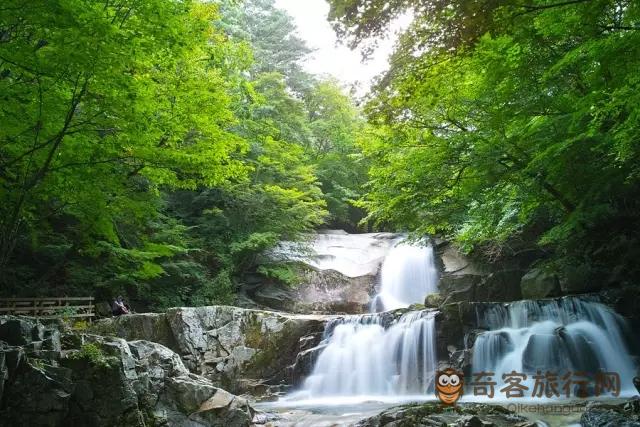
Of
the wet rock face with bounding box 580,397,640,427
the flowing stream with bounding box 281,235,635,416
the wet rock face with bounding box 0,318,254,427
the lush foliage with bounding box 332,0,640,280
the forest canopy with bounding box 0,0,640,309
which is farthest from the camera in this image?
the flowing stream with bounding box 281,235,635,416

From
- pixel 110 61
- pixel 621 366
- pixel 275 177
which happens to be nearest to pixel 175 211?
pixel 275 177

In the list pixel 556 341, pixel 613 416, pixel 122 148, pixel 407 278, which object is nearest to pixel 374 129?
pixel 122 148

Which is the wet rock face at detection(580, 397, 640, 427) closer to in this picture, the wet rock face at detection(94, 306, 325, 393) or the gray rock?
the gray rock

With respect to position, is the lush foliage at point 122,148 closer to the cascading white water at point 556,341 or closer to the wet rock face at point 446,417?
the wet rock face at point 446,417

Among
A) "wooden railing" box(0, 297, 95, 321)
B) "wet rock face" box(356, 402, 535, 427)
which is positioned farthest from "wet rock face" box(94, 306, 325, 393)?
"wet rock face" box(356, 402, 535, 427)

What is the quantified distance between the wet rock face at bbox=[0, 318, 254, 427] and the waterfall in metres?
4.49

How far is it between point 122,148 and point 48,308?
701 cm

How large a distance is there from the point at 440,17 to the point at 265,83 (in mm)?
19058

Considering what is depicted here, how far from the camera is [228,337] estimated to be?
44.1ft

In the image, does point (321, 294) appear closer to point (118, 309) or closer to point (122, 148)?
point (118, 309)

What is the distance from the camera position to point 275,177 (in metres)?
19.8

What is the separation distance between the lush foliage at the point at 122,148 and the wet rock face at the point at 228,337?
5.34ft

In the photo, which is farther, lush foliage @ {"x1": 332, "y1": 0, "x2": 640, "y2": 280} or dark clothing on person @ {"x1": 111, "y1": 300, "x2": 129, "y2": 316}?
dark clothing on person @ {"x1": 111, "y1": 300, "x2": 129, "y2": 316}

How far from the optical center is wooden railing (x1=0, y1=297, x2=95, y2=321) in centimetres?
1138
